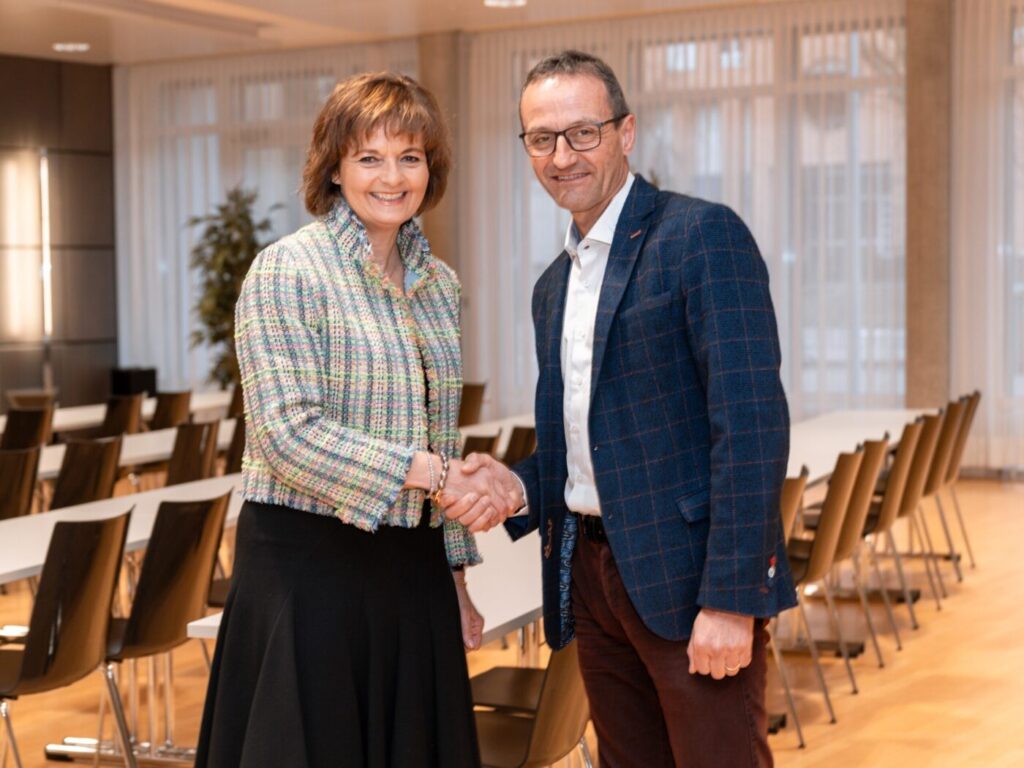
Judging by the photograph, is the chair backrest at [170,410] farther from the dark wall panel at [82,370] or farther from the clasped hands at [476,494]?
the clasped hands at [476,494]

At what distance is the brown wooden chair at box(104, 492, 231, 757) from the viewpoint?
15.0ft

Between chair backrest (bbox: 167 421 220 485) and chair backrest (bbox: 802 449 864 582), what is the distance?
3.15 m

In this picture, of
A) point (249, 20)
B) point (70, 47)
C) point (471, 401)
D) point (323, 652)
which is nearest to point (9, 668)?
point (323, 652)

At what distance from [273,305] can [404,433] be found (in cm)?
33

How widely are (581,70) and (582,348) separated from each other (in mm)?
519

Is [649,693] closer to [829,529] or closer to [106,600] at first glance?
[106,600]

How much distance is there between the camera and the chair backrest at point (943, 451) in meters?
7.50

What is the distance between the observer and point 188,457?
715 centimetres

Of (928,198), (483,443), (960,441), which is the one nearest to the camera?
(483,443)

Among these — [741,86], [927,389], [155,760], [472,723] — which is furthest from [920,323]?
[472,723]

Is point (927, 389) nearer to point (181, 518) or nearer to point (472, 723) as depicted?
point (181, 518)

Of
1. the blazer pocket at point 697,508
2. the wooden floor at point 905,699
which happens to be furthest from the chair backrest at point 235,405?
the blazer pocket at point 697,508

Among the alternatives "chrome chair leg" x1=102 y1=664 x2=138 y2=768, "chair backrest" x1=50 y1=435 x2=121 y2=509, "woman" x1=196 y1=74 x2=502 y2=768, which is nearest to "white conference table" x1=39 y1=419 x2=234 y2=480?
"chair backrest" x1=50 y1=435 x2=121 y2=509

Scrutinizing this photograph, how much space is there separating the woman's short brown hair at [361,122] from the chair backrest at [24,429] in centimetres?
623
